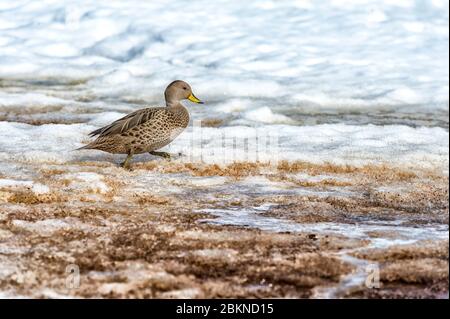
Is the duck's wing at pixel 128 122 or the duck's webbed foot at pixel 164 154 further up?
the duck's wing at pixel 128 122

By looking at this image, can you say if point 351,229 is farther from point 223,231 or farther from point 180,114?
point 180,114

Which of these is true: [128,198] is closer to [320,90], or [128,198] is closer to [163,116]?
[163,116]

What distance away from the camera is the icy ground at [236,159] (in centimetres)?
616

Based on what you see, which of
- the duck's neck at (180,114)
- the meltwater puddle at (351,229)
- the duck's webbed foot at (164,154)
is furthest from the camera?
the duck's webbed foot at (164,154)

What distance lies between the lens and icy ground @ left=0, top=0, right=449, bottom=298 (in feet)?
20.2

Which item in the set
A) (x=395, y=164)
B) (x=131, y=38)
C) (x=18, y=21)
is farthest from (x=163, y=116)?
(x=18, y=21)

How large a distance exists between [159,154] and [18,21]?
45.4 feet

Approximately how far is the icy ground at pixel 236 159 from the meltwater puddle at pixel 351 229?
1.1 inches

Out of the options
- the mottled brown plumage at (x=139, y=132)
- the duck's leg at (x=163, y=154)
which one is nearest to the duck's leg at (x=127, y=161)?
the mottled brown plumage at (x=139, y=132)

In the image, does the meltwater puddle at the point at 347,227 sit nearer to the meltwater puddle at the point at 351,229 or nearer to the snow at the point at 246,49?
the meltwater puddle at the point at 351,229
